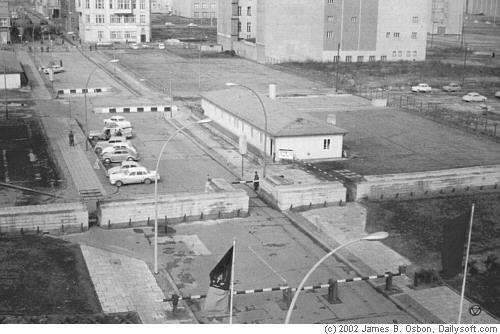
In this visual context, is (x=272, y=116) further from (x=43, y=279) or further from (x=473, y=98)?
(x=473, y=98)

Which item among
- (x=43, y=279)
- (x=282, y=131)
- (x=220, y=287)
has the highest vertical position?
(x=282, y=131)

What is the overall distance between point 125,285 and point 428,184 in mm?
18484

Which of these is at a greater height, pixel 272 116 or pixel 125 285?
pixel 272 116

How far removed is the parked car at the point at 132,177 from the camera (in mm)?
37750

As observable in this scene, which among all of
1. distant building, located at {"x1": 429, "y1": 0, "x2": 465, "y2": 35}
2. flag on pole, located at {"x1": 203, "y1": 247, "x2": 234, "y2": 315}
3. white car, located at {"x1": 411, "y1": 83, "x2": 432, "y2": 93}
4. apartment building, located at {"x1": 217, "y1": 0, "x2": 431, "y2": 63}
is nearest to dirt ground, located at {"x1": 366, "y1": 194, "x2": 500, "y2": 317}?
flag on pole, located at {"x1": 203, "y1": 247, "x2": 234, "y2": 315}

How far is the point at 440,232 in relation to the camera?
31.6m

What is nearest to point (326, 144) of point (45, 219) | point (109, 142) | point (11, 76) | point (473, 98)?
point (109, 142)

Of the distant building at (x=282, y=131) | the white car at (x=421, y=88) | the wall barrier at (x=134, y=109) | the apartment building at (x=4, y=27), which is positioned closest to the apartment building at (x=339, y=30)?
the white car at (x=421, y=88)

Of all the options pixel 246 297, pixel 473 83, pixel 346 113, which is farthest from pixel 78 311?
pixel 473 83

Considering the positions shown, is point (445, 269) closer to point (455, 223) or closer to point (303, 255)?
point (455, 223)

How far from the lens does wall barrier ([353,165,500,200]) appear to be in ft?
119

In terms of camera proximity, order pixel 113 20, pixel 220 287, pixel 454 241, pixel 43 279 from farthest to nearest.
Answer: pixel 113 20
pixel 43 279
pixel 454 241
pixel 220 287

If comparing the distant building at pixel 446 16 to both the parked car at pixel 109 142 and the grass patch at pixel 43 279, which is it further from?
the grass patch at pixel 43 279

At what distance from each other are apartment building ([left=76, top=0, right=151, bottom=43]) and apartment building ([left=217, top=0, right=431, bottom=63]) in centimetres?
2637
